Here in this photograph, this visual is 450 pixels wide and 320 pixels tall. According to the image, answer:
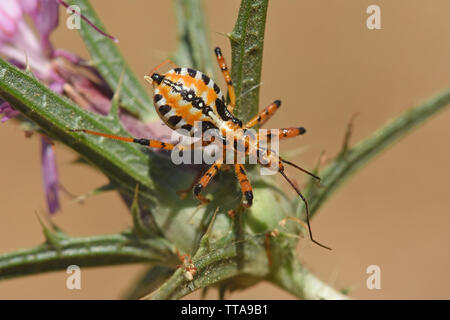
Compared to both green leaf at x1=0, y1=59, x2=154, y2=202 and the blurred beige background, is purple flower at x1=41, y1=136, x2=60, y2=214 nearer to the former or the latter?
green leaf at x1=0, y1=59, x2=154, y2=202

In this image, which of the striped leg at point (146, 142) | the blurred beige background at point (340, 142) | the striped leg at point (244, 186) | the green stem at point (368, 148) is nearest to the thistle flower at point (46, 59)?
the striped leg at point (146, 142)

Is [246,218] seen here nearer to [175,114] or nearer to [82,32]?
[175,114]

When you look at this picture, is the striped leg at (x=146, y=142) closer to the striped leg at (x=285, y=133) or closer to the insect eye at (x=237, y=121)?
the insect eye at (x=237, y=121)

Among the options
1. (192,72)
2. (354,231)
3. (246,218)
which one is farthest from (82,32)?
(354,231)

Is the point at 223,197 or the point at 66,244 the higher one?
the point at 223,197

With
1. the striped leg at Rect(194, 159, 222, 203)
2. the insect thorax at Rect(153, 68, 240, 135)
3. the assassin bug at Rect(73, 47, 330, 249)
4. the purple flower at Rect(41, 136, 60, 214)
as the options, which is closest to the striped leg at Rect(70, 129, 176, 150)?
the assassin bug at Rect(73, 47, 330, 249)
